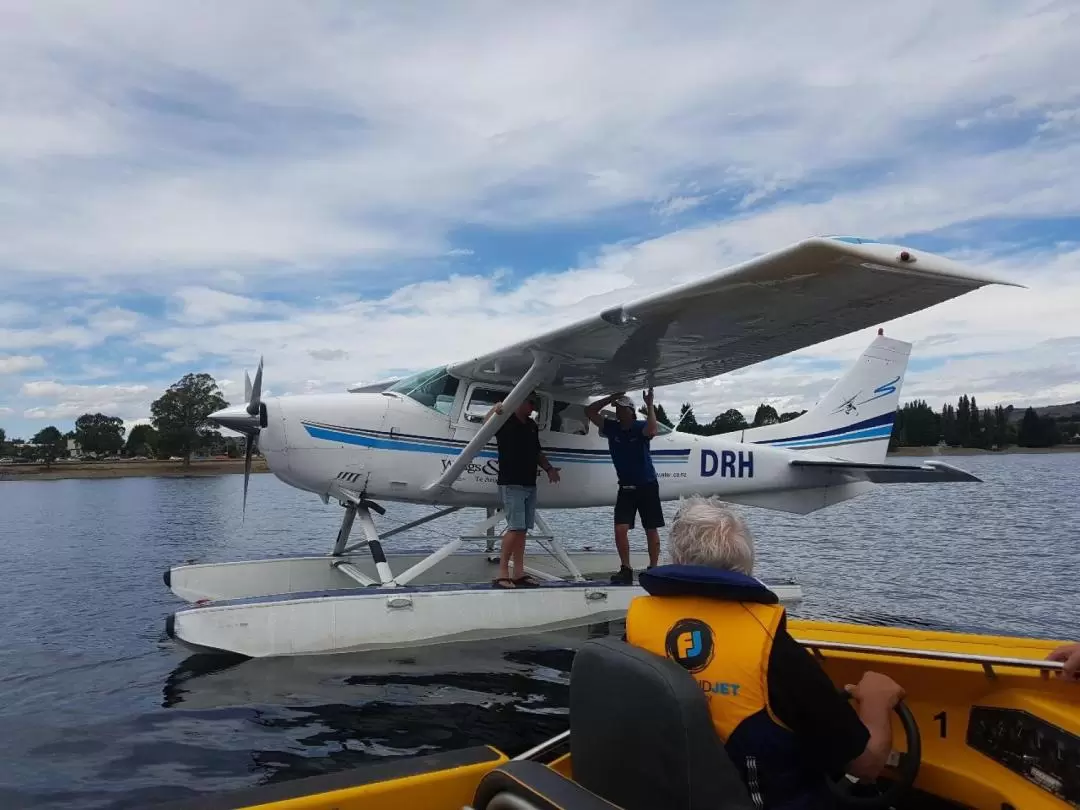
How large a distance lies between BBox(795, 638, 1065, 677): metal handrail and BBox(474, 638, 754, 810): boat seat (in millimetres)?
1441

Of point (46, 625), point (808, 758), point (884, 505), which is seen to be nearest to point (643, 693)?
point (808, 758)

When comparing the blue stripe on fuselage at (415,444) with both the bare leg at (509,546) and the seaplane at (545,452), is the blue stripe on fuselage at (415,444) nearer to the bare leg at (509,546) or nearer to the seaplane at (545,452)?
the seaplane at (545,452)

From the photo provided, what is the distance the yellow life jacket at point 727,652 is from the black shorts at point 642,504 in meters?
6.43

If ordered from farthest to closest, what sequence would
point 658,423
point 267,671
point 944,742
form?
point 658,423
point 267,671
point 944,742

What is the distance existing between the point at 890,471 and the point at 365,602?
6.57 meters

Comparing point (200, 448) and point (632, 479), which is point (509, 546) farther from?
point (200, 448)

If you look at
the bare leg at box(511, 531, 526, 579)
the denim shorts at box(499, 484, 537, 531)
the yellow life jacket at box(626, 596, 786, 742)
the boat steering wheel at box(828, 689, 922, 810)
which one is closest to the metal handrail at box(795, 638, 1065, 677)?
the boat steering wheel at box(828, 689, 922, 810)

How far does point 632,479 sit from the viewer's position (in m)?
8.71

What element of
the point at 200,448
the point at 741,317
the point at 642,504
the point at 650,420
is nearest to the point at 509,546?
the point at 642,504

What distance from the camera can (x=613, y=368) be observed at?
8.35m

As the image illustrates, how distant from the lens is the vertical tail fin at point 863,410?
11188 millimetres

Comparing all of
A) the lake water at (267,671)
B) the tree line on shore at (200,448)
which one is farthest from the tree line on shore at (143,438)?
the lake water at (267,671)

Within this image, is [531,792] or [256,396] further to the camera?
[256,396]

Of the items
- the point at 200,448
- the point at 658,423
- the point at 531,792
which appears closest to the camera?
the point at 531,792
